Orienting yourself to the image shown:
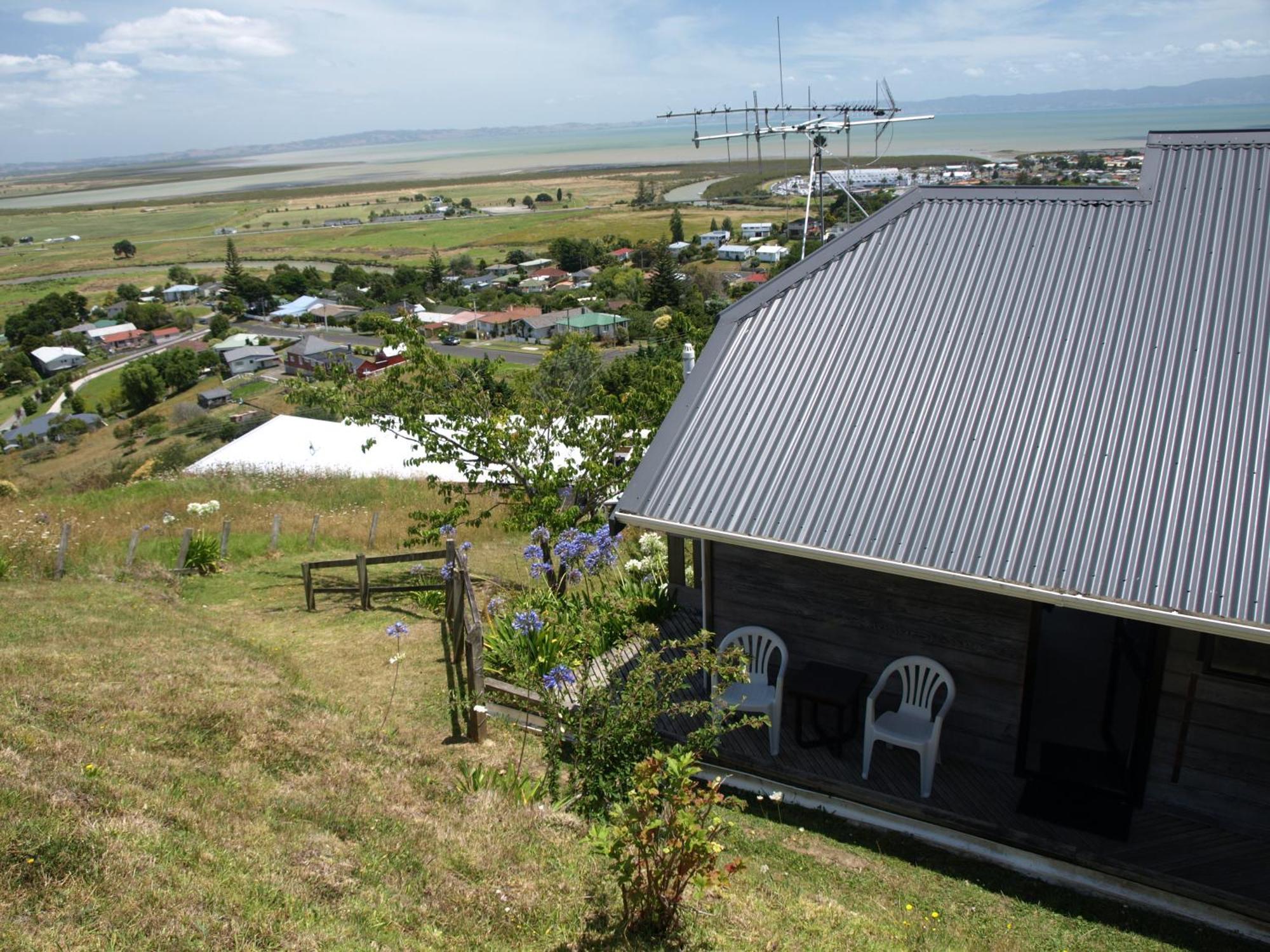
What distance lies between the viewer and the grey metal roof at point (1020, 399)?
6.30 meters

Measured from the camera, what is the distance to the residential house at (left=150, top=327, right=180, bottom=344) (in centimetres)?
11300

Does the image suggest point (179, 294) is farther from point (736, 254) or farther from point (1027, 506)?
point (1027, 506)

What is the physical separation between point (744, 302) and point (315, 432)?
19.6 m

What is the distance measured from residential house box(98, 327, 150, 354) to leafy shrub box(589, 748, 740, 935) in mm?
123187

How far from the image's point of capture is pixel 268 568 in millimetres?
14875

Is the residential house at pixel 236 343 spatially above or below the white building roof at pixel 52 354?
above

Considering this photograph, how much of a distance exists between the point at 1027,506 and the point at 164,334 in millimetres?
128369

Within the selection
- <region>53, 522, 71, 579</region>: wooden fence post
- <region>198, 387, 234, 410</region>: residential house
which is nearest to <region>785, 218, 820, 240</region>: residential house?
<region>53, 522, 71, 579</region>: wooden fence post

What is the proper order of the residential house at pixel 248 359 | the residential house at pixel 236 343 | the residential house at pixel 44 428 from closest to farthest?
the residential house at pixel 44 428 → the residential house at pixel 248 359 → the residential house at pixel 236 343

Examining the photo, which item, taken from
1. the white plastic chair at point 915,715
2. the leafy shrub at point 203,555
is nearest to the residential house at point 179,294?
the leafy shrub at point 203,555

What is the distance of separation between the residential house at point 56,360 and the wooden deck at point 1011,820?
366 ft

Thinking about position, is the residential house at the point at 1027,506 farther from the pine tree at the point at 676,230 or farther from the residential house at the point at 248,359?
the pine tree at the point at 676,230

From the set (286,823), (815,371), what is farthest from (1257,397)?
(286,823)

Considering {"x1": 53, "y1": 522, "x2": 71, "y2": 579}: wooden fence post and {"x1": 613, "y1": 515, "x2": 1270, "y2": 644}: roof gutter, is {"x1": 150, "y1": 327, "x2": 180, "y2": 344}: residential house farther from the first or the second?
{"x1": 613, "y1": 515, "x2": 1270, "y2": 644}: roof gutter
